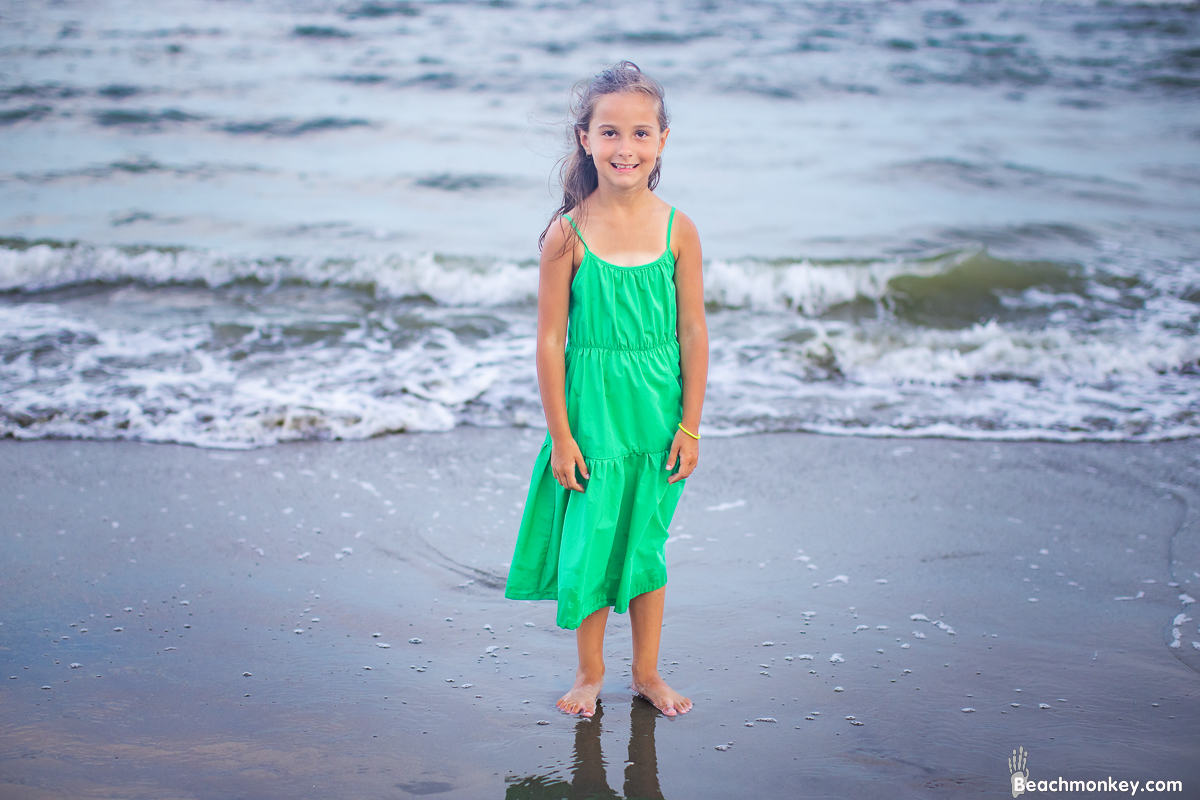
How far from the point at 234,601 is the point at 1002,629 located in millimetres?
2557

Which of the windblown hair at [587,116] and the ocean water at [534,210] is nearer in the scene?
the windblown hair at [587,116]

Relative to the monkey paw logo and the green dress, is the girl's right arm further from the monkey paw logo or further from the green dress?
the monkey paw logo

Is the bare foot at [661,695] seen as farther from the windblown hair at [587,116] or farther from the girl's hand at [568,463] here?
the windblown hair at [587,116]

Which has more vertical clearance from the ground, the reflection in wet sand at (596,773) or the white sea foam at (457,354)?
the white sea foam at (457,354)

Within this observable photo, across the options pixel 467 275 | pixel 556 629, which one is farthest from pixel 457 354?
pixel 556 629

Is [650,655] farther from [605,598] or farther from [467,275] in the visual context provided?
[467,275]

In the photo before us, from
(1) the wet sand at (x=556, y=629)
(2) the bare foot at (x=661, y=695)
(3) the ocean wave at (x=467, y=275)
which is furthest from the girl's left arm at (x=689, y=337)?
(3) the ocean wave at (x=467, y=275)

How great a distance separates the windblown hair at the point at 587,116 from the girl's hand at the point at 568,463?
0.53 m

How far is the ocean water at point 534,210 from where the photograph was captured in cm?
525

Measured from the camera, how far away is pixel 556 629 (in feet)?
9.57

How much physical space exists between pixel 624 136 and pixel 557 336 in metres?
0.52

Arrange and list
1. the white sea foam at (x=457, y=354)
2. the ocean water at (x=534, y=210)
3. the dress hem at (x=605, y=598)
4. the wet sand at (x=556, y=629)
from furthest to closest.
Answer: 1. the ocean water at (x=534, y=210)
2. the white sea foam at (x=457, y=354)
3. the dress hem at (x=605, y=598)
4. the wet sand at (x=556, y=629)

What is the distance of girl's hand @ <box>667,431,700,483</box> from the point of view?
7.73 ft

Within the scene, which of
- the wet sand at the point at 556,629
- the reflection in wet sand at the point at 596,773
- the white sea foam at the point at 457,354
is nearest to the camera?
the reflection in wet sand at the point at 596,773
